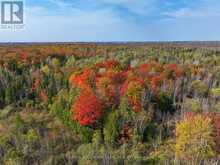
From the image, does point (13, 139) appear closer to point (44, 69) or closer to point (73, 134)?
point (73, 134)

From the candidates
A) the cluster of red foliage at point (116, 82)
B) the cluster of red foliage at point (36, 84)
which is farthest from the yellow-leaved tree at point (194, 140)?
the cluster of red foliage at point (36, 84)

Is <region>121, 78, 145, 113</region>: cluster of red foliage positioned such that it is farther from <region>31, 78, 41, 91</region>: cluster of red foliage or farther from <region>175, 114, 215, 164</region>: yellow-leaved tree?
<region>31, 78, 41, 91</region>: cluster of red foliage

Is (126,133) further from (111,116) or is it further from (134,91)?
(134,91)

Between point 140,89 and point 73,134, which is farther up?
point 140,89

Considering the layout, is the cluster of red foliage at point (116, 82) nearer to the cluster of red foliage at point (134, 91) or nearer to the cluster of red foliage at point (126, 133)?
the cluster of red foliage at point (134, 91)

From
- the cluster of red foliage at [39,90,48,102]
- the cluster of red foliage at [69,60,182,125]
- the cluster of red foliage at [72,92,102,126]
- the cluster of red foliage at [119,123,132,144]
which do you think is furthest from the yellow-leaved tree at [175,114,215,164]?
the cluster of red foliage at [39,90,48,102]

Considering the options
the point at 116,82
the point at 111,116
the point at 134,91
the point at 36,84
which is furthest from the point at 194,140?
the point at 36,84

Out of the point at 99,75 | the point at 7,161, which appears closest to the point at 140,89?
the point at 99,75
